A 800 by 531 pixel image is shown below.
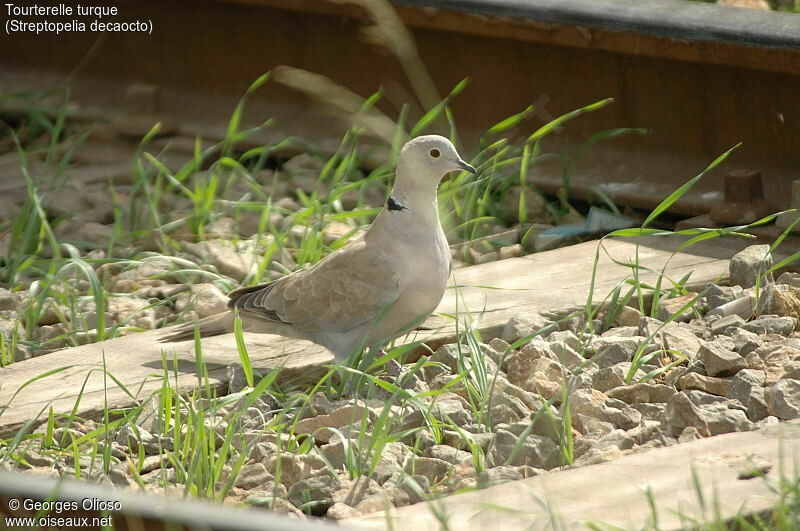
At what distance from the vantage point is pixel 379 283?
11.5ft

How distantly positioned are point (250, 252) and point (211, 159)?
1.32 m

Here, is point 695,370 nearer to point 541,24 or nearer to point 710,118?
point 710,118

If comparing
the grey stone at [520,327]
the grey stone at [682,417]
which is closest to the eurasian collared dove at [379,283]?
the grey stone at [520,327]

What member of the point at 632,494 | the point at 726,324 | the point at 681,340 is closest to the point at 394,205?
the point at 681,340

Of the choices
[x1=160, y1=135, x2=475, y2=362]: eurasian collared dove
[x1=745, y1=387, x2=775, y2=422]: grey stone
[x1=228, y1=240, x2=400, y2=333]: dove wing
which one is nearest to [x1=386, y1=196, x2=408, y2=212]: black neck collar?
[x1=160, y1=135, x2=475, y2=362]: eurasian collared dove

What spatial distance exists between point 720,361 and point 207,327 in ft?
4.98

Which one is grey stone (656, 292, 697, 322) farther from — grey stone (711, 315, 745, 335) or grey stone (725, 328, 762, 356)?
grey stone (725, 328, 762, 356)

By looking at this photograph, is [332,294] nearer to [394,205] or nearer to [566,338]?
[394,205]

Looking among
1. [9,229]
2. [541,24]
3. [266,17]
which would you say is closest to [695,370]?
[541,24]

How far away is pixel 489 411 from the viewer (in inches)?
120

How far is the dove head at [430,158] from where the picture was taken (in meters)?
3.59

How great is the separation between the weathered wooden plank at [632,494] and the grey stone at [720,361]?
0.58m

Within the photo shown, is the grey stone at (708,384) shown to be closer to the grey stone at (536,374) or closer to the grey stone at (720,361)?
the grey stone at (720,361)

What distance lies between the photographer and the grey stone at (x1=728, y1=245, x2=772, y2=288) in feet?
12.7
